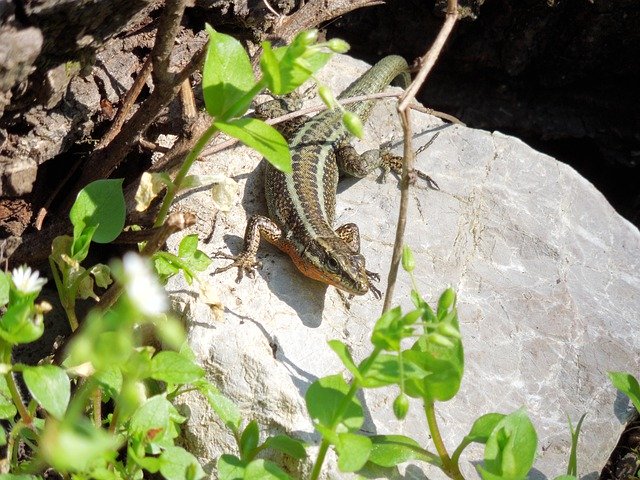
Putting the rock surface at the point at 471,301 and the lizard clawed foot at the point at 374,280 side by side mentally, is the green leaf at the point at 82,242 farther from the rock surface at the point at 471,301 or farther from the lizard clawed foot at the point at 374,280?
the lizard clawed foot at the point at 374,280

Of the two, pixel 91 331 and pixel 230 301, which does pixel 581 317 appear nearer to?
pixel 230 301

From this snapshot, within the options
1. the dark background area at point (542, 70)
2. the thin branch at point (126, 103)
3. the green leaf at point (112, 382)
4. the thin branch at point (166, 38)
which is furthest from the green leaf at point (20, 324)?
the dark background area at point (542, 70)

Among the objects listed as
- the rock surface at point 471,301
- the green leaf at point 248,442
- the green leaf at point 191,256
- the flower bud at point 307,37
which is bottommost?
the rock surface at point 471,301

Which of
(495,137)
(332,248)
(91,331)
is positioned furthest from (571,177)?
(91,331)

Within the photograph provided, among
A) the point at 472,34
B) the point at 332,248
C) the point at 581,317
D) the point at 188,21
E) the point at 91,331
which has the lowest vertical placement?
the point at 581,317

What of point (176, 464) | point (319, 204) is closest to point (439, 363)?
point (176, 464)

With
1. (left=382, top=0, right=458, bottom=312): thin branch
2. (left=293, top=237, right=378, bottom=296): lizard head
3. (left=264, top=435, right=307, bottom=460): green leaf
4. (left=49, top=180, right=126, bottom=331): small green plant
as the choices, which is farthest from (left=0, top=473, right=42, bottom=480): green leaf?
(left=293, top=237, right=378, bottom=296): lizard head
